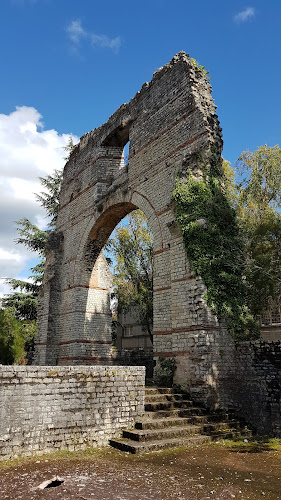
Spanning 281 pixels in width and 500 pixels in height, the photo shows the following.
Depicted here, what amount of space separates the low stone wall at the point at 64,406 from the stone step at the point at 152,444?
354 millimetres

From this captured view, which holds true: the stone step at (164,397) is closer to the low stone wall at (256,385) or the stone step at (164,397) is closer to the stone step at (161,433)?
the low stone wall at (256,385)

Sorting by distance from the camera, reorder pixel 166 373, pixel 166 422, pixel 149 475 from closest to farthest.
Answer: pixel 149 475, pixel 166 422, pixel 166 373

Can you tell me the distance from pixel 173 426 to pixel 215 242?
4.13m

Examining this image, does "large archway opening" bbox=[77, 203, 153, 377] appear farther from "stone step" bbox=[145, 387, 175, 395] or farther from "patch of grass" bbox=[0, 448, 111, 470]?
"patch of grass" bbox=[0, 448, 111, 470]

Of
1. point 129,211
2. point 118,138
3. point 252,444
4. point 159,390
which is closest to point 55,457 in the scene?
point 159,390

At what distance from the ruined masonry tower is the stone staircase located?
74cm

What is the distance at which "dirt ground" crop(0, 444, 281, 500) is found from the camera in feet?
12.6

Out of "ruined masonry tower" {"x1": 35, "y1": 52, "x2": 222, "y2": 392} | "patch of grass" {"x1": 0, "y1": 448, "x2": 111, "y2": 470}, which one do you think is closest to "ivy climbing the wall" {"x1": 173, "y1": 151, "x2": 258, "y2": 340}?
"ruined masonry tower" {"x1": 35, "y1": 52, "x2": 222, "y2": 392}

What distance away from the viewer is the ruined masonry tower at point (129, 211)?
884 cm

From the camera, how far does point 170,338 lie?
29.5 feet

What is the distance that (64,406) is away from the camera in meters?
5.70

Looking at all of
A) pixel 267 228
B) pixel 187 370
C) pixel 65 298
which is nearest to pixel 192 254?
pixel 267 228

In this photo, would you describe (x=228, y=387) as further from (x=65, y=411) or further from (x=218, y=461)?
(x=65, y=411)

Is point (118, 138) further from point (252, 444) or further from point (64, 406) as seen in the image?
point (252, 444)
